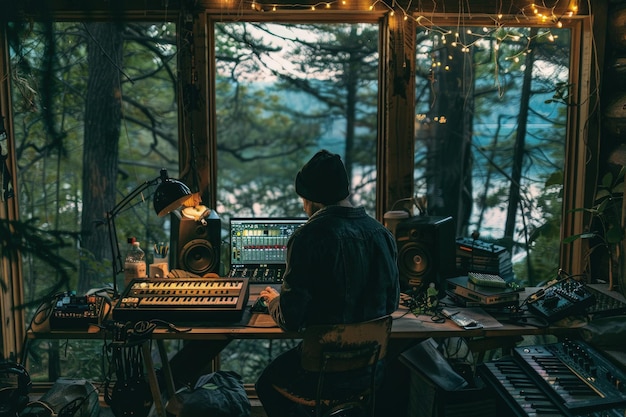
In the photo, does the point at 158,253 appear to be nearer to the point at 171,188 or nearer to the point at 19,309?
the point at 171,188

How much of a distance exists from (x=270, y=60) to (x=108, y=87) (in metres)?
1.47

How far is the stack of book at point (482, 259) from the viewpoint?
3535 mm

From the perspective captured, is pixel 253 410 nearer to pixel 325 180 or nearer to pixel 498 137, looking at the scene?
pixel 325 180

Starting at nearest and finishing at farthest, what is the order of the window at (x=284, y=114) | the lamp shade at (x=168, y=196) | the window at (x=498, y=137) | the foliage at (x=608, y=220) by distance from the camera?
the lamp shade at (x=168, y=196)
the foliage at (x=608, y=220)
the window at (x=498, y=137)
the window at (x=284, y=114)

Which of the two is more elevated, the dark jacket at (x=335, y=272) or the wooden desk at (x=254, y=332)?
the dark jacket at (x=335, y=272)

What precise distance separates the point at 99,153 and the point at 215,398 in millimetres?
2465

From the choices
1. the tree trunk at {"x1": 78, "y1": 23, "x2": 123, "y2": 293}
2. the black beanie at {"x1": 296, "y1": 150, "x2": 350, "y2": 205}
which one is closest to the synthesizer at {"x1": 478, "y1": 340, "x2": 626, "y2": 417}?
the black beanie at {"x1": 296, "y1": 150, "x2": 350, "y2": 205}

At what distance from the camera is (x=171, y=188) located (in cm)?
321

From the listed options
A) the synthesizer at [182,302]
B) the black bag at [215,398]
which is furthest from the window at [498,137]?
the black bag at [215,398]

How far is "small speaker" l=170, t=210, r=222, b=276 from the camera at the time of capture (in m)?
3.54

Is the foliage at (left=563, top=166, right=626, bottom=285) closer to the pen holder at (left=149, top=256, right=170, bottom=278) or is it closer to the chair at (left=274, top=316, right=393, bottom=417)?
the chair at (left=274, top=316, right=393, bottom=417)

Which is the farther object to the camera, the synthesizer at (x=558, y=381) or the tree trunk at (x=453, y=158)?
the tree trunk at (x=453, y=158)

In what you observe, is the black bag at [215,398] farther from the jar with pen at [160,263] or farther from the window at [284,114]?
the window at [284,114]

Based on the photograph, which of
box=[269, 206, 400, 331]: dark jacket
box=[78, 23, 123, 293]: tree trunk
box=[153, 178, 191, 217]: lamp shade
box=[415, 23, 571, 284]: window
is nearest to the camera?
box=[269, 206, 400, 331]: dark jacket
